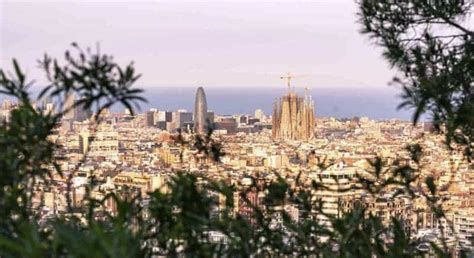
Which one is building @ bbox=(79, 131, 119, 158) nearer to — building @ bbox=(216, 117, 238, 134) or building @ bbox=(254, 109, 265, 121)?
building @ bbox=(216, 117, 238, 134)

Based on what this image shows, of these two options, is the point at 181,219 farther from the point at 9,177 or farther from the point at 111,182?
the point at 111,182

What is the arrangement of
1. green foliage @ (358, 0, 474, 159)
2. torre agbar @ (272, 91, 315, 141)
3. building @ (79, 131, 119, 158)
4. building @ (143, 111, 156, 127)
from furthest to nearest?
torre agbar @ (272, 91, 315, 141), building @ (143, 111, 156, 127), building @ (79, 131, 119, 158), green foliage @ (358, 0, 474, 159)

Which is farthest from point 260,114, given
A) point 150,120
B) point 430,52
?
point 430,52

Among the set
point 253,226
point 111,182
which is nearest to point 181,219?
point 253,226

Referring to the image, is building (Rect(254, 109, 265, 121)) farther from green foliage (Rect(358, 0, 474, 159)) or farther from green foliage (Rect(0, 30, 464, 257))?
green foliage (Rect(0, 30, 464, 257))

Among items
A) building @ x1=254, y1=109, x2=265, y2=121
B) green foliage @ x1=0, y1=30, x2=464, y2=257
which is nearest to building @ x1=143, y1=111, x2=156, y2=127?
green foliage @ x1=0, y1=30, x2=464, y2=257

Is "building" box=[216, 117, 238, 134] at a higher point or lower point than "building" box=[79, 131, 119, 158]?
higher

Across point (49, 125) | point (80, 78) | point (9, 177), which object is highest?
point (80, 78)

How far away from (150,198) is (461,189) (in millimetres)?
2291

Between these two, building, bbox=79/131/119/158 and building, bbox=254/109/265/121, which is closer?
building, bbox=79/131/119/158

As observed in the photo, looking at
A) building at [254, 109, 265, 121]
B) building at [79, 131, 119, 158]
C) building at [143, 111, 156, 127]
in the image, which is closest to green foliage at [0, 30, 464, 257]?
building at [79, 131, 119, 158]

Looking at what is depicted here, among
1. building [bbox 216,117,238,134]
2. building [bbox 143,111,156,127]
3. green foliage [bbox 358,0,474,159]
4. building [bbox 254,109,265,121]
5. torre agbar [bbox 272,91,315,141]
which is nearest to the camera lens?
green foliage [bbox 358,0,474,159]

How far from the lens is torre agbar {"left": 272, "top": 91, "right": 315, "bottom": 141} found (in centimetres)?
782

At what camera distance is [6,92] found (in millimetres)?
1755
